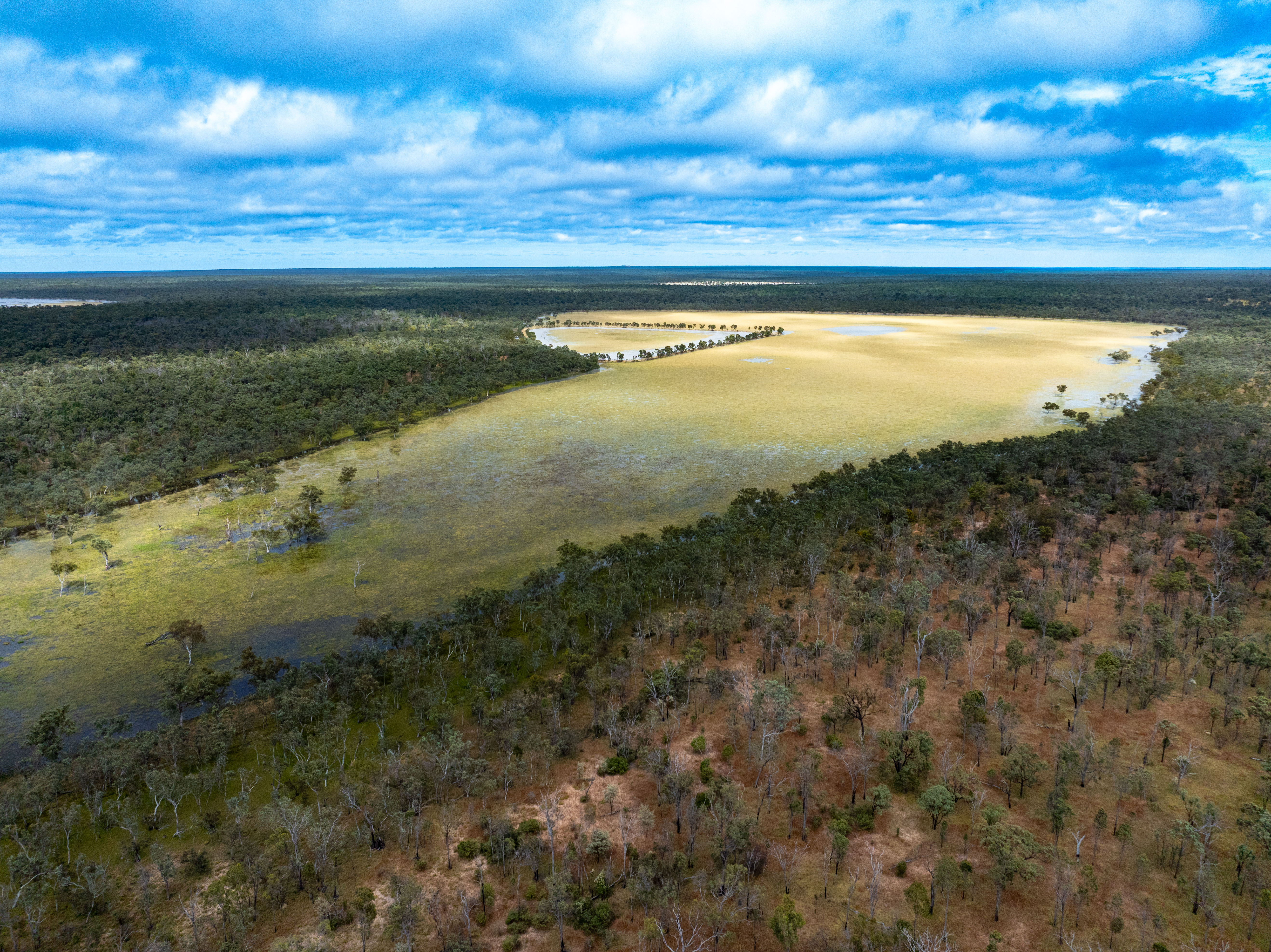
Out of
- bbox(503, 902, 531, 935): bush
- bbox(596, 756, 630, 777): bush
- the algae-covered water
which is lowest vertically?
bbox(503, 902, 531, 935): bush

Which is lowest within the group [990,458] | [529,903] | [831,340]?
[529,903]

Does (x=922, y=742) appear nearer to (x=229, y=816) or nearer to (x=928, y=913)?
(x=928, y=913)

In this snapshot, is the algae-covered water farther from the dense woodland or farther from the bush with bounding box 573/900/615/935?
the bush with bounding box 573/900/615/935

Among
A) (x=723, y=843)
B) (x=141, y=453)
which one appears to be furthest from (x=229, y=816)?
(x=141, y=453)

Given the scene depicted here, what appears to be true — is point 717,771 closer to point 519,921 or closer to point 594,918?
point 594,918

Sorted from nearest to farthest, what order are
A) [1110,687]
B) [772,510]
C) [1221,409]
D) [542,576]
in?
[1110,687] < [542,576] < [772,510] < [1221,409]

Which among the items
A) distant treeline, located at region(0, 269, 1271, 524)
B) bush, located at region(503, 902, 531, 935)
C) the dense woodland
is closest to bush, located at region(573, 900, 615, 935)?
the dense woodland

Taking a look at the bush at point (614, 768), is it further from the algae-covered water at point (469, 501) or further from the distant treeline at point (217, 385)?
the distant treeline at point (217, 385)
